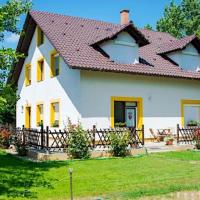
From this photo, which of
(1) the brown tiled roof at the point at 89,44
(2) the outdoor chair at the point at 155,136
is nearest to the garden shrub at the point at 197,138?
(2) the outdoor chair at the point at 155,136

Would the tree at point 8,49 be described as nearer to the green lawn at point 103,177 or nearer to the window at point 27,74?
the green lawn at point 103,177

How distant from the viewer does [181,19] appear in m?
50.8

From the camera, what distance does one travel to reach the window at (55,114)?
22.1 metres

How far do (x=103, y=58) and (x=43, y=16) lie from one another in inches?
226

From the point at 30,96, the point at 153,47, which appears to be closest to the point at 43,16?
the point at 30,96

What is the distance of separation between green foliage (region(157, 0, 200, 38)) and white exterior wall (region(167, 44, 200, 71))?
24.8m

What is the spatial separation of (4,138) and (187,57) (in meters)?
12.6

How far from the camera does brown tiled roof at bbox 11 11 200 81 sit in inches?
797

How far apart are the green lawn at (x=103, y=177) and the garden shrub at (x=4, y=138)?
14.1 feet

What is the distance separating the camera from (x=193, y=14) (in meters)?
51.8

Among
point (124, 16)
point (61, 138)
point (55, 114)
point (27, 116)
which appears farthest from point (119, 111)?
point (124, 16)

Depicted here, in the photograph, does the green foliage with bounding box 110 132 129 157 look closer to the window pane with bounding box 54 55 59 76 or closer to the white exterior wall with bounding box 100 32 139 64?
the white exterior wall with bounding box 100 32 139 64

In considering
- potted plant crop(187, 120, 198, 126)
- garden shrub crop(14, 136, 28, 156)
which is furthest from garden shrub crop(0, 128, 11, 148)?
potted plant crop(187, 120, 198, 126)

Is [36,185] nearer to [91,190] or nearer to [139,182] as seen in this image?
[91,190]
